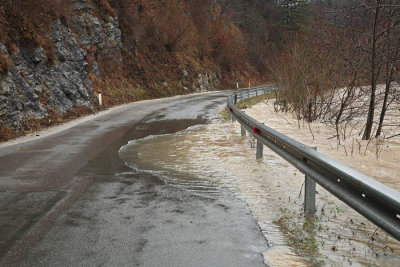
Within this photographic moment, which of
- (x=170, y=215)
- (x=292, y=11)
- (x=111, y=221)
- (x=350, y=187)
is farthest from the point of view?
(x=292, y=11)

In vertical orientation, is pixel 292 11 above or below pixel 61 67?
above

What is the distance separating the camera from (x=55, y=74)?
1836 cm

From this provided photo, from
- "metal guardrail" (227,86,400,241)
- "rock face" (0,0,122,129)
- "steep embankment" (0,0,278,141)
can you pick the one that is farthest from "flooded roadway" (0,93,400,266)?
"steep embankment" (0,0,278,141)

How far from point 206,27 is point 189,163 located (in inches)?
1724

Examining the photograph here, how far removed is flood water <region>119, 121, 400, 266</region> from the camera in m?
3.67

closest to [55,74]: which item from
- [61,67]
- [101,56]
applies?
[61,67]

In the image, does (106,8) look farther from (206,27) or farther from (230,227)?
(230,227)

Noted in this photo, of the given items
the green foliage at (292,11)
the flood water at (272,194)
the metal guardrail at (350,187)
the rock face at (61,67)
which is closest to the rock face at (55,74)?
the rock face at (61,67)

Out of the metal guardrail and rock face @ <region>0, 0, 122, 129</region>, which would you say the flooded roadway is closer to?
the metal guardrail

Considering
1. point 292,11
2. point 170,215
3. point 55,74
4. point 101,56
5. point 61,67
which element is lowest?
point 170,215

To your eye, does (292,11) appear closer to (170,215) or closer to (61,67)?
(61,67)

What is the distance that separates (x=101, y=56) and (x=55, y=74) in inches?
443

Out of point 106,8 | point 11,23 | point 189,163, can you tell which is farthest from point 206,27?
point 189,163

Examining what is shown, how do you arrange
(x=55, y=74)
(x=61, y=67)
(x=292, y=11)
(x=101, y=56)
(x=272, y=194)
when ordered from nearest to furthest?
(x=272, y=194)
(x=55, y=74)
(x=61, y=67)
(x=101, y=56)
(x=292, y=11)
